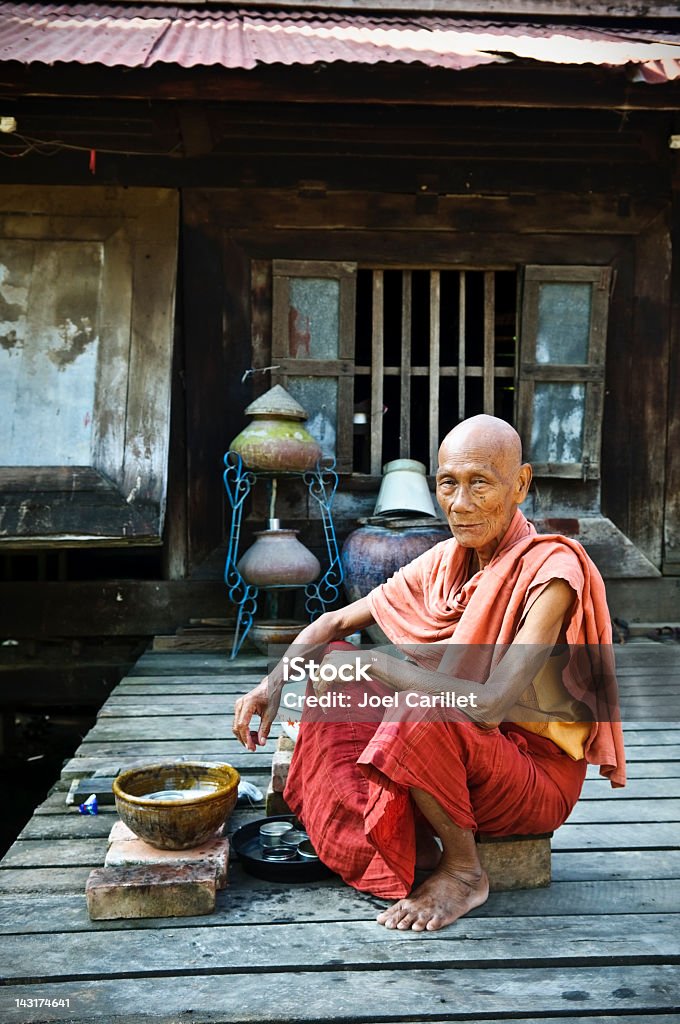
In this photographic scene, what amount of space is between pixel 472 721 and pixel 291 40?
14.8ft

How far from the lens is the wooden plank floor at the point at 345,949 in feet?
6.33

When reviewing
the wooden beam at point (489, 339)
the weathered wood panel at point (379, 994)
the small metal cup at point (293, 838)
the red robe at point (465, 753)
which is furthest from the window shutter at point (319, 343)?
the weathered wood panel at point (379, 994)

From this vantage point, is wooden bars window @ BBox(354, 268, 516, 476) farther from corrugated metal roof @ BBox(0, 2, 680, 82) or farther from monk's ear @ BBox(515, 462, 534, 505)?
monk's ear @ BBox(515, 462, 534, 505)

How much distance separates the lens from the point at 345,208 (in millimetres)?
5871

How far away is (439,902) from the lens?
2.33m

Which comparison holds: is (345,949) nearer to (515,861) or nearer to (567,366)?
(515,861)

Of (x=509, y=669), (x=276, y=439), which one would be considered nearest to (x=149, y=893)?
(x=509, y=669)

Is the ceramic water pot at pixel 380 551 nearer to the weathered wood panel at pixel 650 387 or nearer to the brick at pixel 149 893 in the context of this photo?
the weathered wood panel at pixel 650 387

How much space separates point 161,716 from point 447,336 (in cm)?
398

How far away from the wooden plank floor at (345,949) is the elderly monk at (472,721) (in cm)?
15

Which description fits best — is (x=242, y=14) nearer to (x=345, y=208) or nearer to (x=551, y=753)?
(x=345, y=208)

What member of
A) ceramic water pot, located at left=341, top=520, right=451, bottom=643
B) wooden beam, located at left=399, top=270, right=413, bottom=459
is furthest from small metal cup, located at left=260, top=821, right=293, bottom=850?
wooden beam, located at left=399, top=270, right=413, bottom=459

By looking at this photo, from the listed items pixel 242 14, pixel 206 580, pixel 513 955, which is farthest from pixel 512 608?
pixel 242 14

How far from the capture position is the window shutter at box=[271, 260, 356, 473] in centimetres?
583
